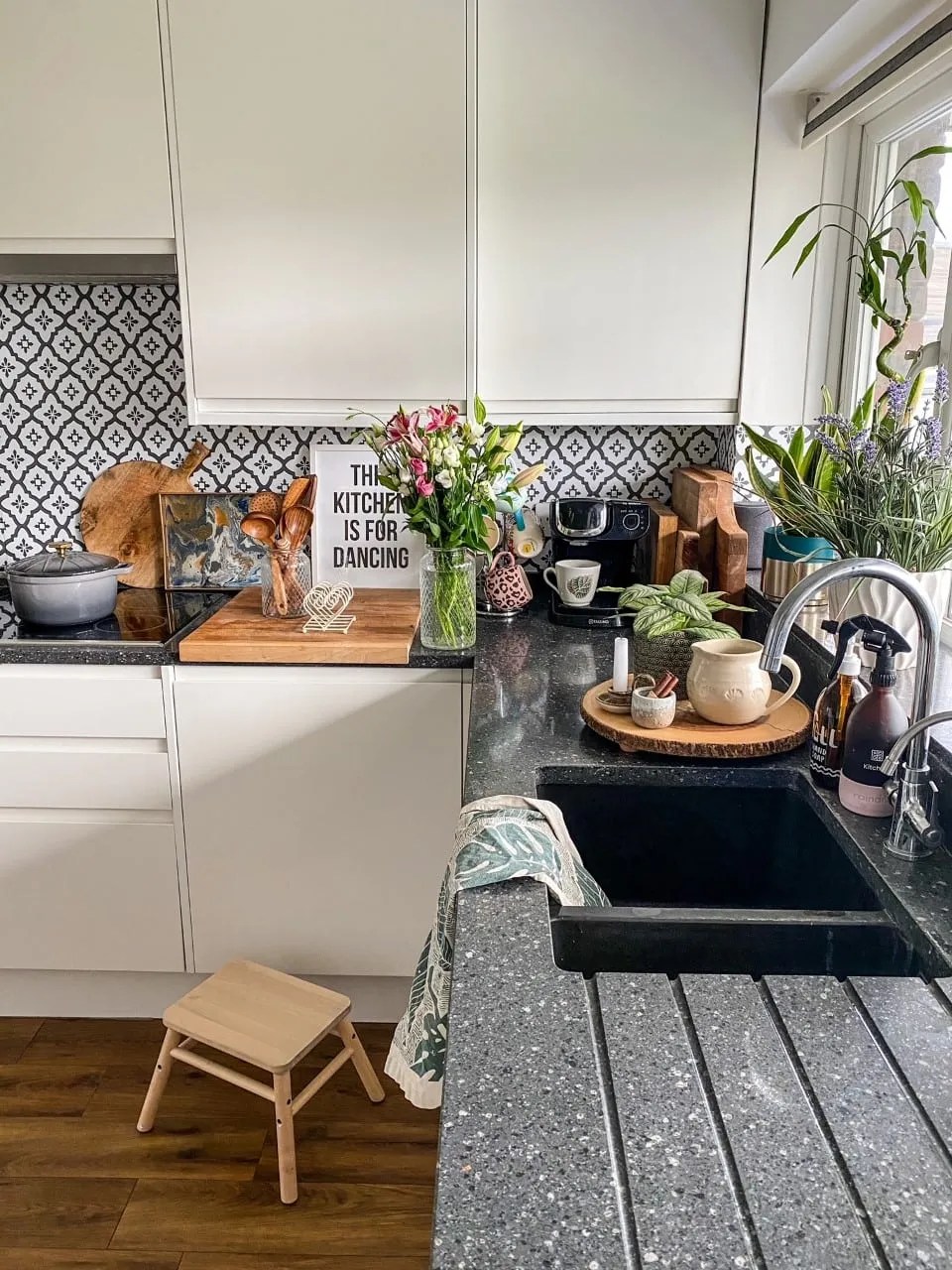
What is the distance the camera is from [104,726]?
2.22m

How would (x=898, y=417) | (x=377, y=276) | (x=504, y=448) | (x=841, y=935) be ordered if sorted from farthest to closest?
Answer: 1. (x=377, y=276)
2. (x=504, y=448)
3. (x=898, y=417)
4. (x=841, y=935)

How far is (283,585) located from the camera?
2344mm

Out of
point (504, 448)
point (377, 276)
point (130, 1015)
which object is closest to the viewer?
point (504, 448)

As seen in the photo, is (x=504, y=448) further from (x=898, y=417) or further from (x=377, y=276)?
(x=898, y=417)

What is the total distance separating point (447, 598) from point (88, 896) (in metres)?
1.08

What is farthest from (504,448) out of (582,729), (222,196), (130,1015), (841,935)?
(130,1015)

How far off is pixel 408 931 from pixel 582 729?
864 millimetres

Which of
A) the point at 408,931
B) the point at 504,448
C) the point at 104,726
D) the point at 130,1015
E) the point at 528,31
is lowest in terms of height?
the point at 130,1015

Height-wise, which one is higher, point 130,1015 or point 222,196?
point 222,196

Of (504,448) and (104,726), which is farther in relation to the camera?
(104,726)

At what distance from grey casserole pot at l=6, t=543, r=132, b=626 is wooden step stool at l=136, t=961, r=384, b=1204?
0.86 metres

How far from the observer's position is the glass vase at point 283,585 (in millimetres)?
2342

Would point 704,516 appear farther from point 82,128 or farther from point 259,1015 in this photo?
point 82,128

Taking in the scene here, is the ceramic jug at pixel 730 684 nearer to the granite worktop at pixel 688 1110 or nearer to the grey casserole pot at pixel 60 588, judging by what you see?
the granite worktop at pixel 688 1110
